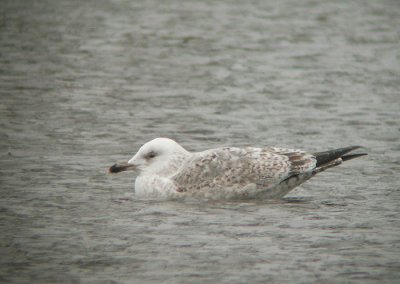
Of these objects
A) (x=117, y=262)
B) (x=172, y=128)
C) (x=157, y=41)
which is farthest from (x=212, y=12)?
(x=117, y=262)

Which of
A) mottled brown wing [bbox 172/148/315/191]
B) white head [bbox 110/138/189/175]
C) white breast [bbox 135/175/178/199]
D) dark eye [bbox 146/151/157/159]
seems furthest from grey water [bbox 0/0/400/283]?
dark eye [bbox 146/151/157/159]

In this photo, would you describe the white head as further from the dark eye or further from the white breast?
the white breast

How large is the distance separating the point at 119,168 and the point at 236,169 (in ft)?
3.79

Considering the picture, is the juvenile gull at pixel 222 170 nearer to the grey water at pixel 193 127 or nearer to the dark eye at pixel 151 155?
the dark eye at pixel 151 155

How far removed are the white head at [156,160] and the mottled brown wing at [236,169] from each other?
136 millimetres

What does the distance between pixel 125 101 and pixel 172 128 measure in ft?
6.41

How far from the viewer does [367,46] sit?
21.0 m

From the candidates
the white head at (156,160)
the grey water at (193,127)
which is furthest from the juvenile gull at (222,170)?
the grey water at (193,127)

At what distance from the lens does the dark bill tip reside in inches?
444

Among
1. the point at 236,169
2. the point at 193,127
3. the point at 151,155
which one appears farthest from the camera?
the point at 193,127

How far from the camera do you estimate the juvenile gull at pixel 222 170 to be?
1116cm

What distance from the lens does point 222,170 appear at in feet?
36.7

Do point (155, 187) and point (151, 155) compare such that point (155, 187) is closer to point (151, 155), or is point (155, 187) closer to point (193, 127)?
point (151, 155)

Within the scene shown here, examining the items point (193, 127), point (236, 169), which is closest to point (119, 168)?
point (236, 169)
